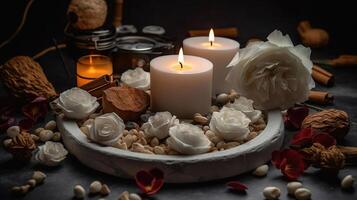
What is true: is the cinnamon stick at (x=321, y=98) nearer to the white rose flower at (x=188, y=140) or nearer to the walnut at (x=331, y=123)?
the walnut at (x=331, y=123)

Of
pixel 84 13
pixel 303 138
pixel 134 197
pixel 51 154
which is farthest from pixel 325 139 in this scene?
pixel 84 13

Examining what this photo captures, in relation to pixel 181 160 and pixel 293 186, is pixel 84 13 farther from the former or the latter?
pixel 293 186

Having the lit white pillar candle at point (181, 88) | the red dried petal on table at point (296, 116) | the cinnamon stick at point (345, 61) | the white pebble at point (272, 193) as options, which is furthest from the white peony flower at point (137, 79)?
the cinnamon stick at point (345, 61)

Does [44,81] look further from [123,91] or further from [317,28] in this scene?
[317,28]

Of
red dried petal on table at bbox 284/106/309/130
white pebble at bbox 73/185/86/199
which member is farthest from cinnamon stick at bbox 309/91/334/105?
white pebble at bbox 73/185/86/199

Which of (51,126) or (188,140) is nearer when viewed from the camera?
(188,140)
